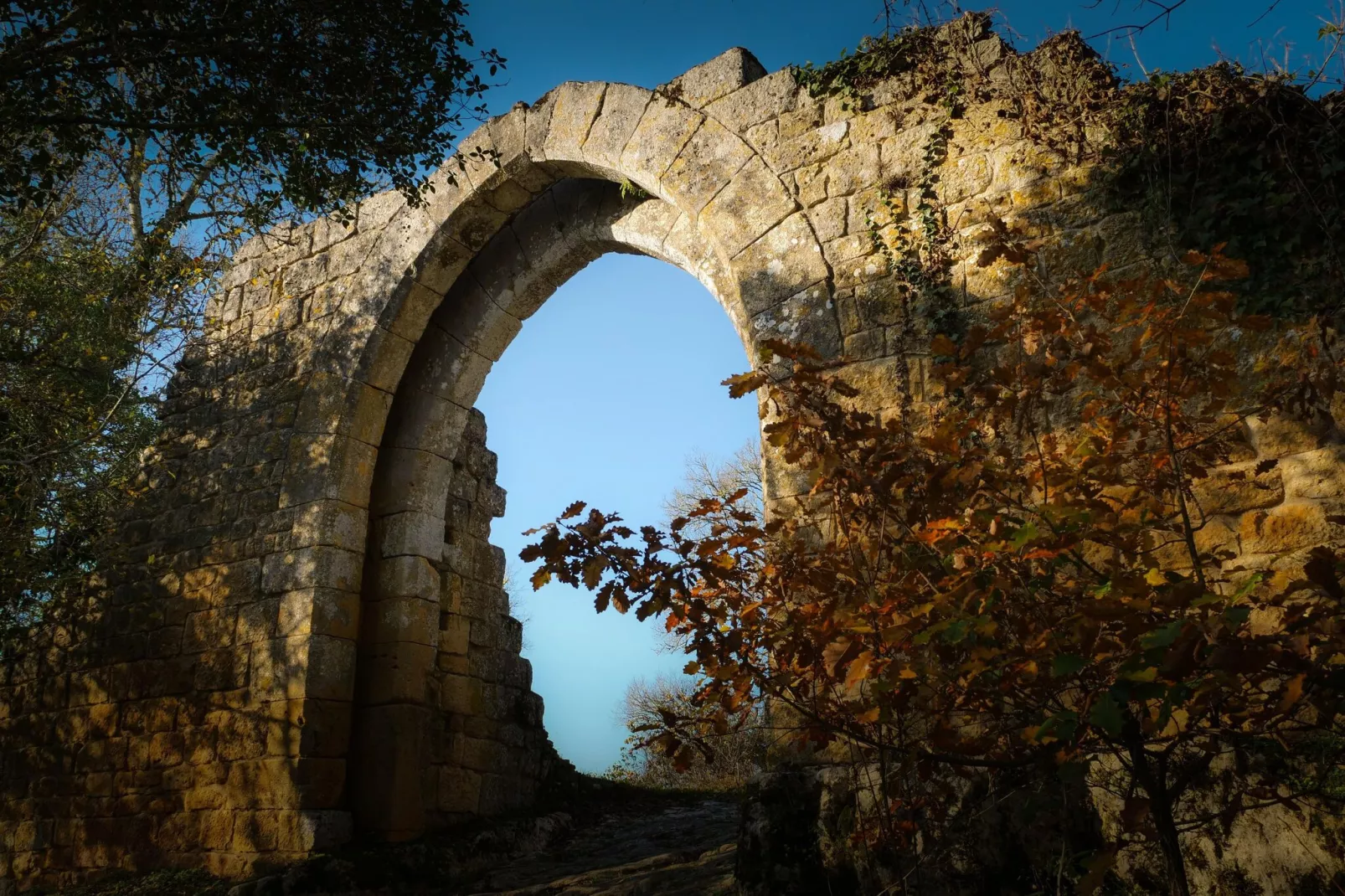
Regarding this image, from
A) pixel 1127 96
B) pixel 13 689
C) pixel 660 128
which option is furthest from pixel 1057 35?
pixel 13 689

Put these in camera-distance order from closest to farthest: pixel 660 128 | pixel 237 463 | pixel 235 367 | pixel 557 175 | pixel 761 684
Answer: pixel 761 684, pixel 660 128, pixel 557 175, pixel 237 463, pixel 235 367

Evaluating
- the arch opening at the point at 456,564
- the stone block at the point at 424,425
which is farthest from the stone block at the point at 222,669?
the stone block at the point at 424,425

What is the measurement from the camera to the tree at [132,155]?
3840mm

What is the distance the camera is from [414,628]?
219 inches

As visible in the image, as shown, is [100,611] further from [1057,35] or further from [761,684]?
[1057,35]

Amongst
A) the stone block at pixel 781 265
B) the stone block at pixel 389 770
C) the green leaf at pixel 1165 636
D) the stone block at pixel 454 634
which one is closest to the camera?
the green leaf at pixel 1165 636

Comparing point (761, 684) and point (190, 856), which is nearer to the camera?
point (761, 684)

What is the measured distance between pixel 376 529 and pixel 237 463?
1014 millimetres

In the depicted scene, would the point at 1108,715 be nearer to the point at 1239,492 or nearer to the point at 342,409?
the point at 1239,492

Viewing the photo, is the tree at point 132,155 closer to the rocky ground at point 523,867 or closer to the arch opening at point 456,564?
the arch opening at point 456,564

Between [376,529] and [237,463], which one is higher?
[237,463]

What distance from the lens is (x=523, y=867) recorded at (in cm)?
531

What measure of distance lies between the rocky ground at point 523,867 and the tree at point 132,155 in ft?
8.56

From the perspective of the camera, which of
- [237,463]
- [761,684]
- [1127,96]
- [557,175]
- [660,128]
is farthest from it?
[237,463]
